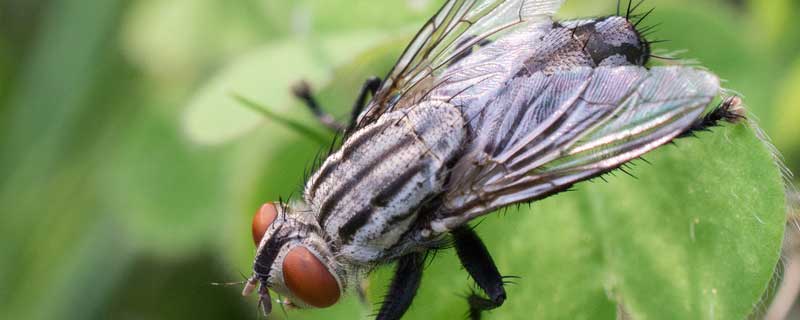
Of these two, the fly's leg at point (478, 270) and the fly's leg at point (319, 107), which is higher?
the fly's leg at point (319, 107)

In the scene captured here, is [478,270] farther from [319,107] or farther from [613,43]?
[319,107]

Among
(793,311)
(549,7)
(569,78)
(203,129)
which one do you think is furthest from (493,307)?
(793,311)

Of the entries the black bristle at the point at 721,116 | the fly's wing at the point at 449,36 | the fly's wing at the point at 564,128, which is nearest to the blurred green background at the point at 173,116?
the fly's wing at the point at 449,36

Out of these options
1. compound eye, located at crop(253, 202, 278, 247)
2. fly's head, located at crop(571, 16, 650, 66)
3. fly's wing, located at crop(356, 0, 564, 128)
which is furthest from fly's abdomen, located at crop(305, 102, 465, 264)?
fly's head, located at crop(571, 16, 650, 66)

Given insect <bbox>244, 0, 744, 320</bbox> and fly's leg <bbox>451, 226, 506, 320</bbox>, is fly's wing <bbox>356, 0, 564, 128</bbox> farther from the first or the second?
fly's leg <bbox>451, 226, 506, 320</bbox>

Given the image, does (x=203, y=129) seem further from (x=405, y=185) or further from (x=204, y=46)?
(x=204, y=46)

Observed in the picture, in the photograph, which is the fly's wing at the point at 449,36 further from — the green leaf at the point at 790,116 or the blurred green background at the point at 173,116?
the green leaf at the point at 790,116
